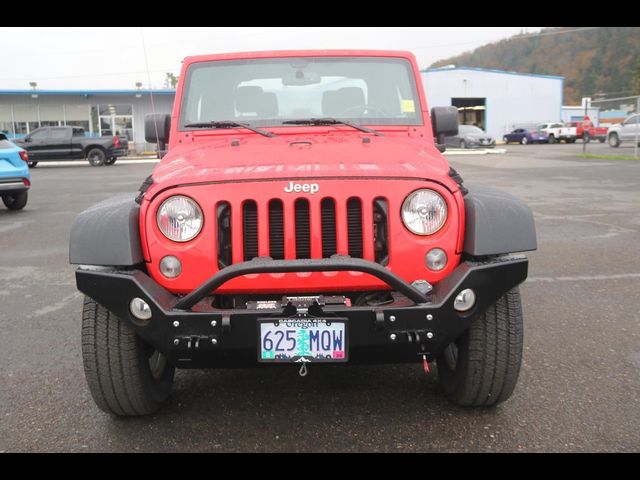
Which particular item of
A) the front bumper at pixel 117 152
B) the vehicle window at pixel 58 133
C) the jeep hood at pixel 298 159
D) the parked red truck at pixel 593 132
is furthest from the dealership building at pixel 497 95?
the jeep hood at pixel 298 159

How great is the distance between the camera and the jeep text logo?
103 inches

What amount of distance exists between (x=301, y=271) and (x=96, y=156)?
2531 cm

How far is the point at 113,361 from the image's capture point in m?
2.68

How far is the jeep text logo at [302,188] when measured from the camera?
261 cm

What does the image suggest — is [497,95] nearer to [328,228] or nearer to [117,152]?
[117,152]

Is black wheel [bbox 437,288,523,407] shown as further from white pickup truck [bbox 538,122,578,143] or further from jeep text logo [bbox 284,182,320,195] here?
white pickup truck [bbox 538,122,578,143]

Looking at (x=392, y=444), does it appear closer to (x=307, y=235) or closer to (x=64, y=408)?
(x=307, y=235)

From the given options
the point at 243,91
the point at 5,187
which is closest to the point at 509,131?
the point at 5,187

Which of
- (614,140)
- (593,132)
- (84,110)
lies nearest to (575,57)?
(593,132)

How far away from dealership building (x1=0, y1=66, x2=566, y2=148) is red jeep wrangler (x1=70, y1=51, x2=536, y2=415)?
3482cm

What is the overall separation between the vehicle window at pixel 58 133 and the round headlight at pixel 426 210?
2594 cm

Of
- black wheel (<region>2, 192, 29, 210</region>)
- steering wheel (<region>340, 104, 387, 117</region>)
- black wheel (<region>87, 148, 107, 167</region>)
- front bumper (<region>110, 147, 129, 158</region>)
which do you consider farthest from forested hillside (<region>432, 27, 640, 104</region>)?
steering wheel (<region>340, 104, 387, 117</region>)

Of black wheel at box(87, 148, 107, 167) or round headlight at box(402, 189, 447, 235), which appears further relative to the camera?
black wheel at box(87, 148, 107, 167)

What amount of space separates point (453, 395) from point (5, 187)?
956 centimetres
